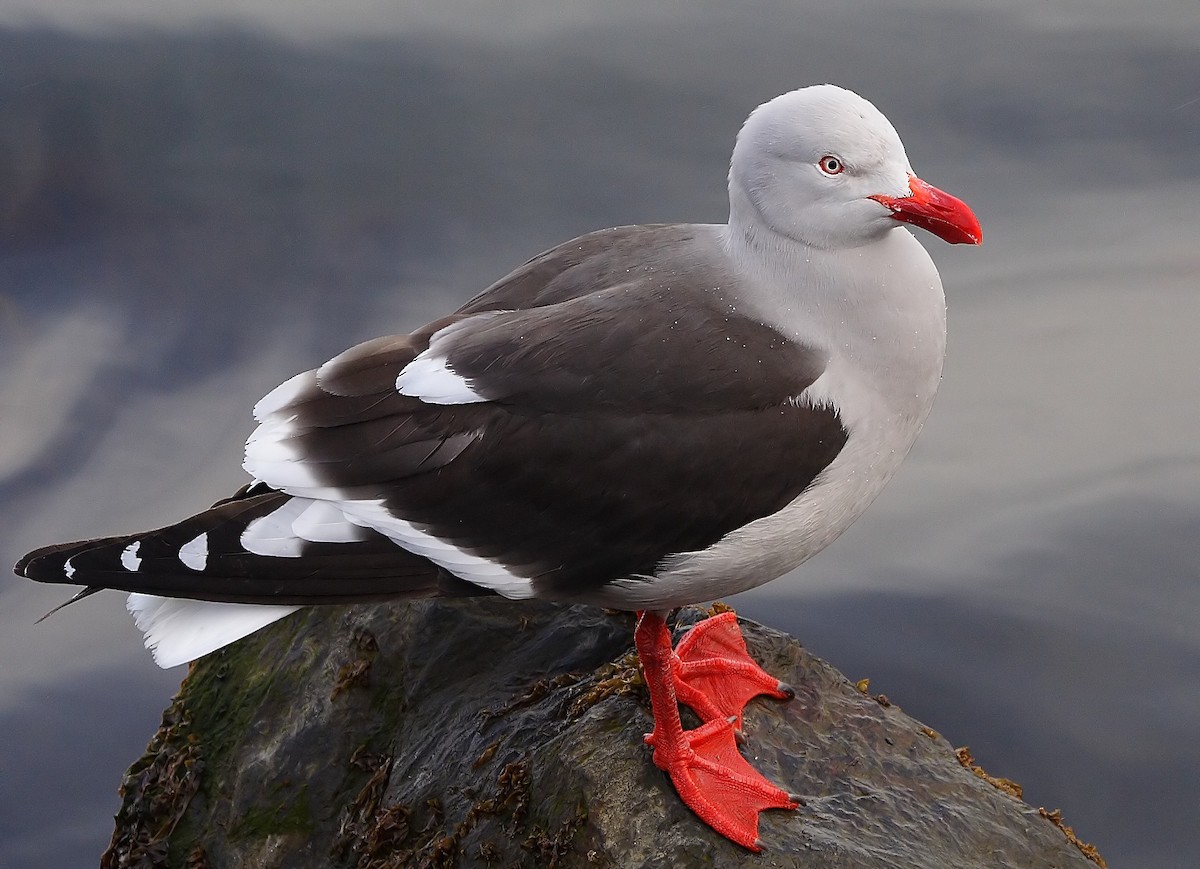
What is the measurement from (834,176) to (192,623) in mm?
2250

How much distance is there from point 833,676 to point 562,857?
3.98ft

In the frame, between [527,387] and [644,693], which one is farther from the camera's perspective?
[644,693]

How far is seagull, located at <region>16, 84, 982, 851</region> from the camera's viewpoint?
151 inches

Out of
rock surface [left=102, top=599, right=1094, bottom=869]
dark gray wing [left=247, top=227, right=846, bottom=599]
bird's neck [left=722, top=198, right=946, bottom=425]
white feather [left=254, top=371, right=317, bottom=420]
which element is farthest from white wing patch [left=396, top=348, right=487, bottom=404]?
rock surface [left=102, top=599, right=1094, bottom=869]

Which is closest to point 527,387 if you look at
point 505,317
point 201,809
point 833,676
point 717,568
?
point 505,317

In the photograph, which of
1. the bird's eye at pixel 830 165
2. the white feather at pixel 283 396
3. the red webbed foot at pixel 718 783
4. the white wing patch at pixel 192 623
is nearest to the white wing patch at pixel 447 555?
the white wing patch at pixel 192 623

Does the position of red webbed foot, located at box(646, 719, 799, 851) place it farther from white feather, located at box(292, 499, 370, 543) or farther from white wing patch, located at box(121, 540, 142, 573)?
white wing patch, located at box(121, 540, 142, 573)

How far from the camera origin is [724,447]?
381 cm

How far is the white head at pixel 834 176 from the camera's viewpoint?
3.91 meters

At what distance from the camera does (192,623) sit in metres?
4.04

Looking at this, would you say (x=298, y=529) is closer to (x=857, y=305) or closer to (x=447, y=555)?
(x=447, y=555)

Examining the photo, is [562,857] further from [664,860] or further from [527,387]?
[527,387]

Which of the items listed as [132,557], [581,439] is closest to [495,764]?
[581,439]

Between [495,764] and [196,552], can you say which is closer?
[196,552]
